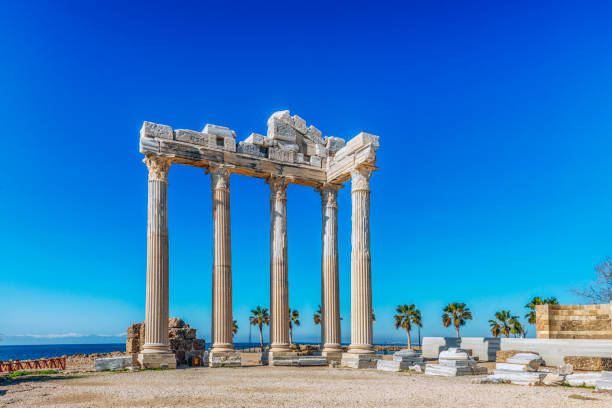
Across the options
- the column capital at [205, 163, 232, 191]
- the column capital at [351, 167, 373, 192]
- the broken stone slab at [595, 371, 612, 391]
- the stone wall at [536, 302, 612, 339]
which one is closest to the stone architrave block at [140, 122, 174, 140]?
the column capital at [205, 163, 232, 191]

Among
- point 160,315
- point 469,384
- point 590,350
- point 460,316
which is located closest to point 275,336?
point 160,315

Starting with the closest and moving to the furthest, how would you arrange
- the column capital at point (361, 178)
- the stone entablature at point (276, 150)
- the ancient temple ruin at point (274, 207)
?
the ancient temple ruin at point (274, 207) → the stone entablature at point (276, 150) → the column capital at point (361, 178)

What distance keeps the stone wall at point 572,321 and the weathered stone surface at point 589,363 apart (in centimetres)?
421

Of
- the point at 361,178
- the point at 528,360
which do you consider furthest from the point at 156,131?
the point at 528,360

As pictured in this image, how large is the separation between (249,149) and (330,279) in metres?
7.88

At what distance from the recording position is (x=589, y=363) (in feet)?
59.7

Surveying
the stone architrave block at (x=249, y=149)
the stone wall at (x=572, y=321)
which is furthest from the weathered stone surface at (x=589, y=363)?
the stone architrave block at (x=249, y=149)

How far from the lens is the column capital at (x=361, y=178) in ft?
88.7

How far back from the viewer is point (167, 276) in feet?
79.8

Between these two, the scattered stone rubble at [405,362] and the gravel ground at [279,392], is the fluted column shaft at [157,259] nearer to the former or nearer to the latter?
the gravel ground at [279,392]

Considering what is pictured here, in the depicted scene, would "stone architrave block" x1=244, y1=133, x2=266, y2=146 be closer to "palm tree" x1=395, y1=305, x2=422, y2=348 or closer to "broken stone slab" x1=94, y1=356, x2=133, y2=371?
"broken stone slab" x1=94, y1=356, x2=133, y2=371

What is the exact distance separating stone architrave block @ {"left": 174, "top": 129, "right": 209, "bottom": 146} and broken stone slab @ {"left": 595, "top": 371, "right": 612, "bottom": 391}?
62.2 feet

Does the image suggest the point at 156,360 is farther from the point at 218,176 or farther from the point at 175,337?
the point at 218,176

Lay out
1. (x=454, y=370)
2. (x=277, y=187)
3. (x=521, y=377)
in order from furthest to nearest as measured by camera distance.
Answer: (x=277, y=187) → (x=454, y=370) → (x=521, y=377)
